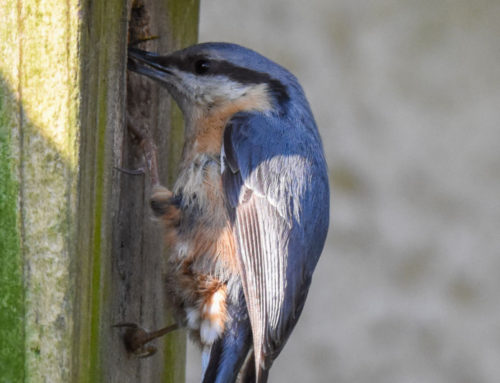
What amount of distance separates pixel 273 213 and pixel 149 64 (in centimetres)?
59

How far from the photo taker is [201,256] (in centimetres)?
277

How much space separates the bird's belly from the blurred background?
64.3 inches

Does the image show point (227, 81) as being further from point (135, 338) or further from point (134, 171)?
point (135, 338)

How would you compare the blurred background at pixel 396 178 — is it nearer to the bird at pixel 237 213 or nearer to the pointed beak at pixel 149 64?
the bird at pixel 237 213

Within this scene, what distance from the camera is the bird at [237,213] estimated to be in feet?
8.65

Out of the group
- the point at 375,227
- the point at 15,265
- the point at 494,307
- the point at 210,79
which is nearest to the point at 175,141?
the point at 210,79

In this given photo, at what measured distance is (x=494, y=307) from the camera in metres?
4.28

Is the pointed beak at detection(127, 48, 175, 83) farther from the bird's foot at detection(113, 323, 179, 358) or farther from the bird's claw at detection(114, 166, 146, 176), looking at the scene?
the bird's foot at detection(113, 323, 179, 358)

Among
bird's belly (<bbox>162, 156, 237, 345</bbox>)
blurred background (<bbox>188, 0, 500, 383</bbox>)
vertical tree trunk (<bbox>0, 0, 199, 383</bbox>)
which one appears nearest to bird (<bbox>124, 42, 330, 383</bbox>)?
bird's belly (<bbox>162, 156, 237, 345</bbox>)

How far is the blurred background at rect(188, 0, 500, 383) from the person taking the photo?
169 inches

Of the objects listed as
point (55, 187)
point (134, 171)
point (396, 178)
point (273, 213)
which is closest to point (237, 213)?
point (273, 213)

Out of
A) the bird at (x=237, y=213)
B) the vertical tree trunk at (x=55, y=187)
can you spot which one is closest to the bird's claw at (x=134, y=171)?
the bird at (x=237, y=213)

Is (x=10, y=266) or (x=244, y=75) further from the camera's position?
(x=244, y=75)

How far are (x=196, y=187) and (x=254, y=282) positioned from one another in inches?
14.8
